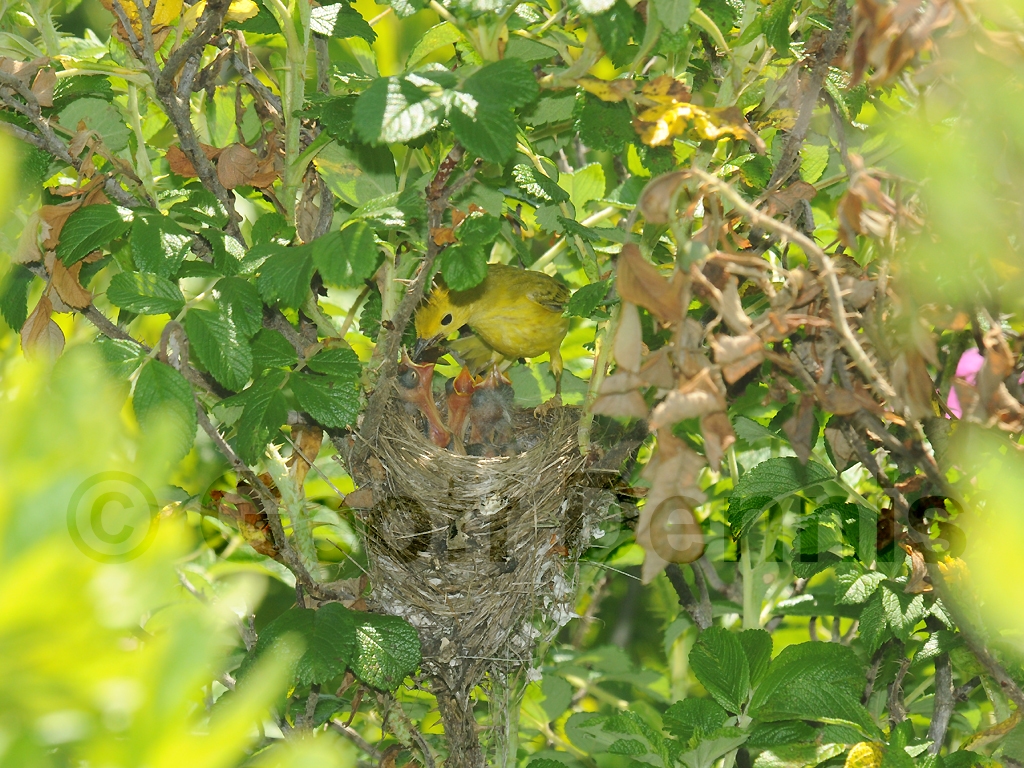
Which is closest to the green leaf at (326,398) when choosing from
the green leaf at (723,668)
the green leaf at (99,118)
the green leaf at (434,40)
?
the green leaf at (434,40)

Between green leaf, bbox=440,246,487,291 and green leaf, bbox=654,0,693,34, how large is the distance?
49 centimetres

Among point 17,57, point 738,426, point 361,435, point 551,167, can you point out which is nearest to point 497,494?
point 361,435

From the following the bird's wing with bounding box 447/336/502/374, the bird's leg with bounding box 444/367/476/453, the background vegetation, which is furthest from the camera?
the bird's wing with bounding box 447/336/502/374

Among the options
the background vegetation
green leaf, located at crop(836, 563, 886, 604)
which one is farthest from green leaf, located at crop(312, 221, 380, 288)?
green leaf, located at crop(836, 563, 886, 604)

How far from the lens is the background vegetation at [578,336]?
481 mm

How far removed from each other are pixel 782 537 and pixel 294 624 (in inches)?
55.5

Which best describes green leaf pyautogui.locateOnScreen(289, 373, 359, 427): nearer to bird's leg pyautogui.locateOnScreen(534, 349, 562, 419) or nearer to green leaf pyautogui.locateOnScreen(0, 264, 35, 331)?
green leaf pyautogui.locateOnScreen(0, 264, 35, 331)

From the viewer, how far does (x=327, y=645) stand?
1772 millimetres

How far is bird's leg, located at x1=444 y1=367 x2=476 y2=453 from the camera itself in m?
3.27

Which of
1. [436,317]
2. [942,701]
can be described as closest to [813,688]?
[942,701]

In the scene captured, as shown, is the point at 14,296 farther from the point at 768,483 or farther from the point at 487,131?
the point at 768,483

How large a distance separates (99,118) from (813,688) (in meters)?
1.91

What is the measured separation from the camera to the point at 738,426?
2.17 metres

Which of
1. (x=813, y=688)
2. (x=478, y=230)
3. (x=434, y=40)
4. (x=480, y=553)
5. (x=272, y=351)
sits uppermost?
(x=434, y=40)
